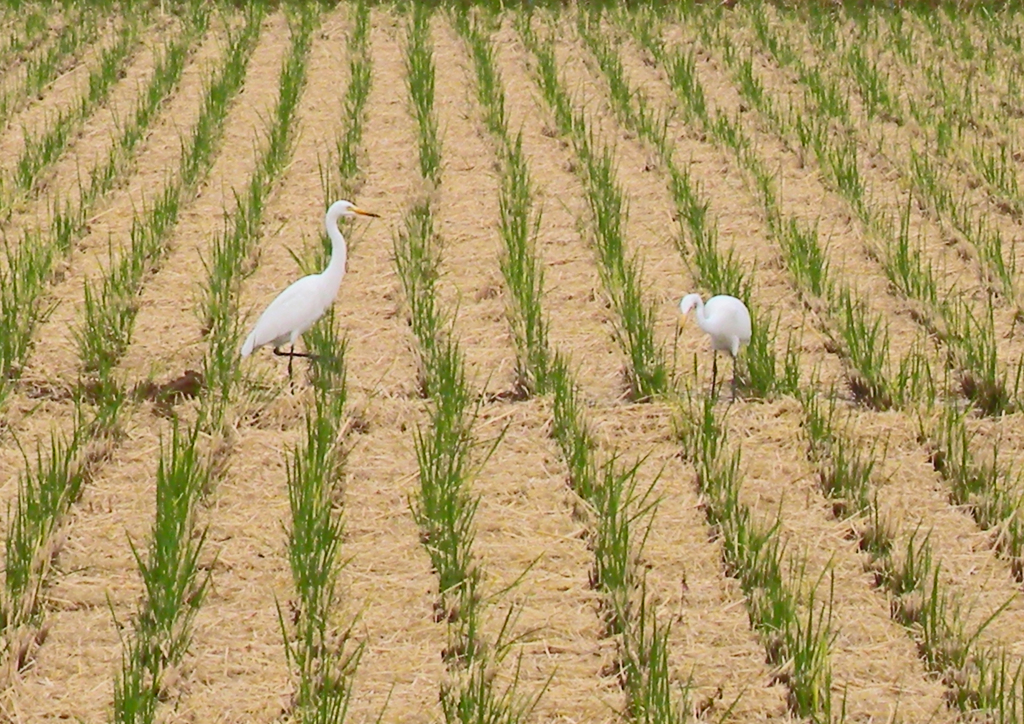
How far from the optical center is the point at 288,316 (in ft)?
15.3

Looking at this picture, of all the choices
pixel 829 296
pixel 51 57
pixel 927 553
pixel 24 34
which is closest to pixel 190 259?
pixel 829 296

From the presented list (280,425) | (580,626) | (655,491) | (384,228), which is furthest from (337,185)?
(580,626)

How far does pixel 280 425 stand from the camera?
15.1 feet

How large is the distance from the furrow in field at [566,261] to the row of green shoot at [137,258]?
1.41 meters

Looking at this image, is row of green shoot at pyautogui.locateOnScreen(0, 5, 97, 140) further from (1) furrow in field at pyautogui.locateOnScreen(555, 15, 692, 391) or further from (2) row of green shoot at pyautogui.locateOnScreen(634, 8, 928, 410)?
(2) row of green shoot at pyautogui.locateOnScreen(634, 8, 928, 410)

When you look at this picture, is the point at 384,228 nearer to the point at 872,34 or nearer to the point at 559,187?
the point at 559,187

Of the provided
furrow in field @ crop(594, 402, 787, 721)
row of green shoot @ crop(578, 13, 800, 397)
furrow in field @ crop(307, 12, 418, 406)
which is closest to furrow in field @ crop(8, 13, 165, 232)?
furrow in field @ crop(307, 12, 418, 406)

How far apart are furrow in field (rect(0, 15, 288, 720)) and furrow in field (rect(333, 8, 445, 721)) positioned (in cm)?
37

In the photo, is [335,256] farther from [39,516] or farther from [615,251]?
[39,516]

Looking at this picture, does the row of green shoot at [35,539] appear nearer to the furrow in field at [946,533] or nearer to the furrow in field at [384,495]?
the furrow in field at [384,495]

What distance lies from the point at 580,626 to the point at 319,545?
61 cm

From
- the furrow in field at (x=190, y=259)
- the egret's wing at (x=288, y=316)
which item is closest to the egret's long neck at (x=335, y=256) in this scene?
the egret's wing at (x=288, y=316)

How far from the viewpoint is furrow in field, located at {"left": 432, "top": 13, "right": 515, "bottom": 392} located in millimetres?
5203

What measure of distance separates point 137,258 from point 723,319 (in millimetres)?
2244
